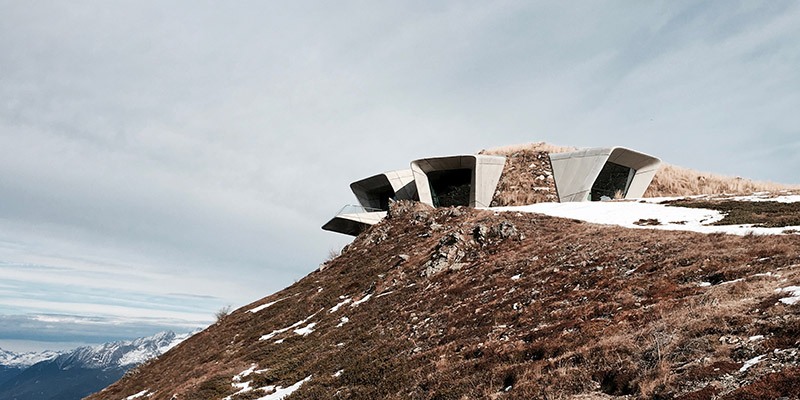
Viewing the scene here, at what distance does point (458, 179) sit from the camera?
5047 centimetres

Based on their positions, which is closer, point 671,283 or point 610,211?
point 671,283

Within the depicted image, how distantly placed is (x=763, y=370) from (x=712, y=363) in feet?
2.83

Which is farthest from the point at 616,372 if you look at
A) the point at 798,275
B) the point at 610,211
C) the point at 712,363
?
the point at 610,211

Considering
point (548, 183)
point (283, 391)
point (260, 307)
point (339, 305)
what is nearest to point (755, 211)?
point (548, 183)

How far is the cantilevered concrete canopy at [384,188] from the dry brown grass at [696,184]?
2657 centimetres

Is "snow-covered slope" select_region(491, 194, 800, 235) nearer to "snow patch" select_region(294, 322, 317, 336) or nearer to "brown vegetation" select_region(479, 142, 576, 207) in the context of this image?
"brown vegetation" select_region(479, 142, 576, 207)

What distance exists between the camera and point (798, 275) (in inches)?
420

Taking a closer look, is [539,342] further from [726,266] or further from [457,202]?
[457,202]

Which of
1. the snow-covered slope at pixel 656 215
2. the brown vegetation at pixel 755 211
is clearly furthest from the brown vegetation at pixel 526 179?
the brown vegetation at pixel 755 211

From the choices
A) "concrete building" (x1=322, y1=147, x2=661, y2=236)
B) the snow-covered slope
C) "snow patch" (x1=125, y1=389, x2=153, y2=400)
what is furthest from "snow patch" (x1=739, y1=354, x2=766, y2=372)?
"concrete building" (x1=322, y1=147, x2=661, y2=236)

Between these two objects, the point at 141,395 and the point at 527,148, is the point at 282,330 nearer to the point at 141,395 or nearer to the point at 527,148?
the point at 141,395

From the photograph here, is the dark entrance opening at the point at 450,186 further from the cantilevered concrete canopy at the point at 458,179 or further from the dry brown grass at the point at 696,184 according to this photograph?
the dry brown grass at the point at 696,184

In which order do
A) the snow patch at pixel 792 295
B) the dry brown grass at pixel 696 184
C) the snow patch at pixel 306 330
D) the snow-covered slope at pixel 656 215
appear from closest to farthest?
1. the snow patch at pixel 792 295
2. the snow-covered slope at pixel 656 215
3. the snow patch at pixel 306 330
4. the dry brown grass at pixel 696 184

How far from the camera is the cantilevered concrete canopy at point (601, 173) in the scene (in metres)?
42.7
